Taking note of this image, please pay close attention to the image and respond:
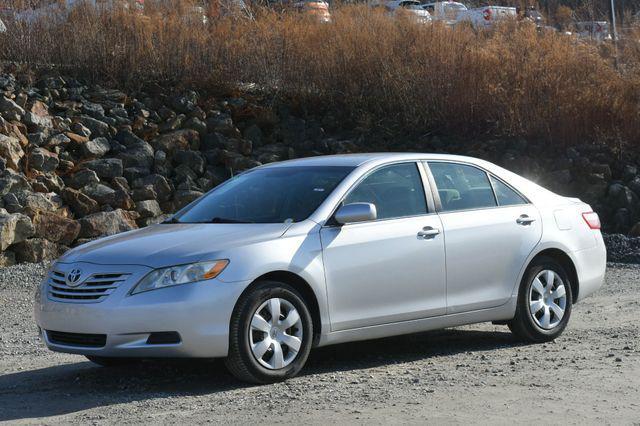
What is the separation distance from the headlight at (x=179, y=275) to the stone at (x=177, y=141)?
37.8ft

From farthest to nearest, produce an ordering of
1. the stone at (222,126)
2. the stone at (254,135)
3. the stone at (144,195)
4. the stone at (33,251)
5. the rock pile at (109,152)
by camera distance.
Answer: the stone at (254,135)
the stone at (222,126)
the stone at (144,195)
the rock pile at (109,152)
the stone at (33,251)

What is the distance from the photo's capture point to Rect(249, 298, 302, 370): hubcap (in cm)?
778

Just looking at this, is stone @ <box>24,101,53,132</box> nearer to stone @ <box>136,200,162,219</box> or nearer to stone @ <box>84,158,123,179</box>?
stone @ <box>84,158,123,179</box>

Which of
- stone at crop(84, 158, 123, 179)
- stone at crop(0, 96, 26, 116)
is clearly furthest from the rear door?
stone at crop(0, 96, 26, 116)

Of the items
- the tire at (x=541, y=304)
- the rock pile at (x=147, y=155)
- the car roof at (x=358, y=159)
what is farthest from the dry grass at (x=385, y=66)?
the car roof at (x=358, y=159)

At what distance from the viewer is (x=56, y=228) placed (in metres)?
15.7

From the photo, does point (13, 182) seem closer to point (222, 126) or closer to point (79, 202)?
point (79, 202)

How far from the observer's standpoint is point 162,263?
7.64 metres

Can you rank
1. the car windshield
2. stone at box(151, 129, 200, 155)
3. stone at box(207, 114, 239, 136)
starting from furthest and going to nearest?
stone at box(207, 114, 239, 136) → stone at box(151, 129, 200, 155) → the car windshield

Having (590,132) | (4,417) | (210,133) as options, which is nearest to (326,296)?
(4,417)

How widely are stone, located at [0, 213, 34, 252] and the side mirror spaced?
784 cm

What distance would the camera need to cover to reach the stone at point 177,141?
1905 cm

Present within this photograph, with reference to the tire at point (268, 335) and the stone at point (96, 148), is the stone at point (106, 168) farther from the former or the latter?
the tire at point (268, 335)

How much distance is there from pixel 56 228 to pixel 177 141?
12.9 feet
